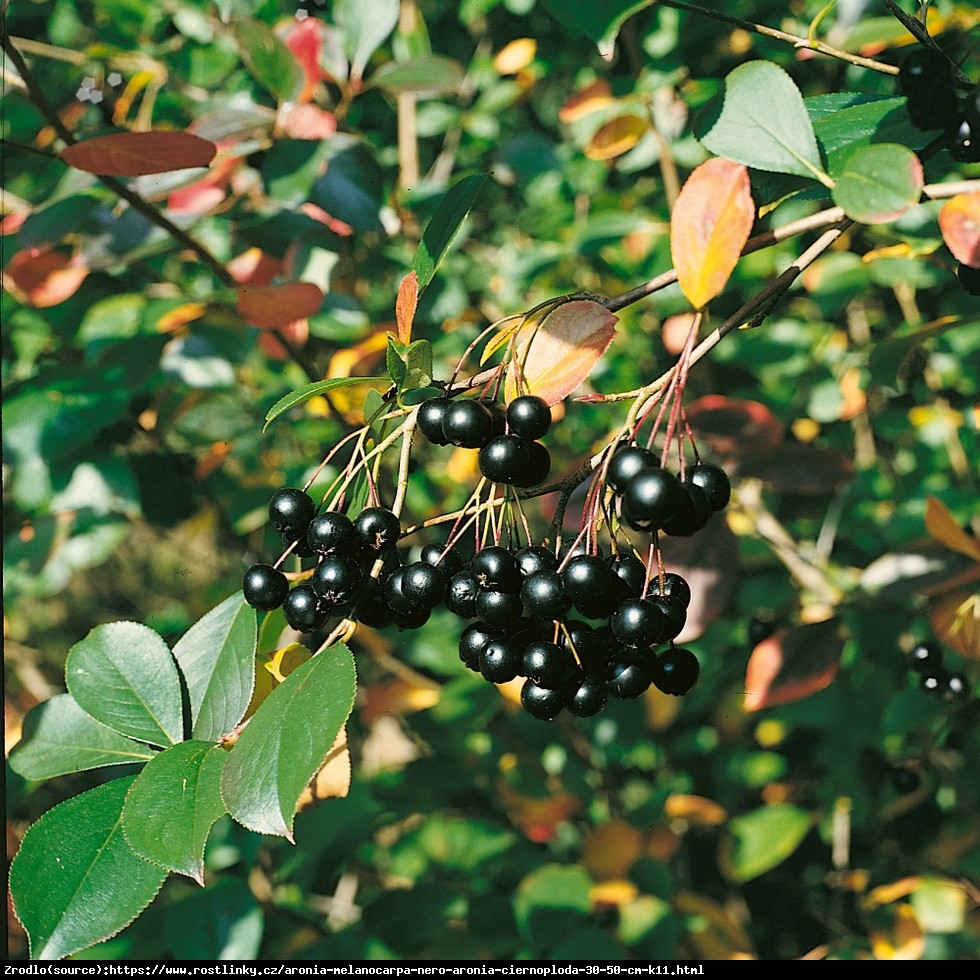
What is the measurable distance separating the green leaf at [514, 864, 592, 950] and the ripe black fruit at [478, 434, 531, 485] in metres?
0.91

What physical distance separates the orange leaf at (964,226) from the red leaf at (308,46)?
0.91 meters

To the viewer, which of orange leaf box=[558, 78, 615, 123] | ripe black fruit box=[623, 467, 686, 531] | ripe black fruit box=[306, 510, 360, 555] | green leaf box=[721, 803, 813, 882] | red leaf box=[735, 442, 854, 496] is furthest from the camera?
green leaf box=[721, 803, 813, 882]

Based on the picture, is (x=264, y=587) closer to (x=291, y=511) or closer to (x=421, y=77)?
(x=291, y=511)

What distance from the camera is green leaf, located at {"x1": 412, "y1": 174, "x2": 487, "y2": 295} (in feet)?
2.18

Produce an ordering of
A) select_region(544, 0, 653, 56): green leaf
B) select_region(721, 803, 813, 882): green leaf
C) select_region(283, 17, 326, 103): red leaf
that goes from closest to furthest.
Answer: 1. select_region(544, 0, 653, 56): green leaf
2. select_region(283, 17, 326, 103): red leaf
3. select_region(721, 803, 813, 882): green leaf

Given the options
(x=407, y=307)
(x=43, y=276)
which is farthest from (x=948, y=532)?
(x=43, y=276)

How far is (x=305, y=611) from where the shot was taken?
674 millimetres

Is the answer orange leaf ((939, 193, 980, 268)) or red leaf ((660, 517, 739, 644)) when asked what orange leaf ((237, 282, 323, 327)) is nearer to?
red leaf ((660, 517, 739, 644))

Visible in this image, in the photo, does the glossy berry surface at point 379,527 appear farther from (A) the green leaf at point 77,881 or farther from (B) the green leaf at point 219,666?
(A) the green leaf at point 77,881

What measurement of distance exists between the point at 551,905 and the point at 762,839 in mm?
501

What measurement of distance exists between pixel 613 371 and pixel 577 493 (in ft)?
2.41

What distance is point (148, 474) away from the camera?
1517mm

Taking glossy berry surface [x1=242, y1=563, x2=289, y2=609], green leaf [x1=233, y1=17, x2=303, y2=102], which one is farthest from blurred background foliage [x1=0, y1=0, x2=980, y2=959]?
glossy berry surface [x1=242, y1=563, x2=289, y2=609]
